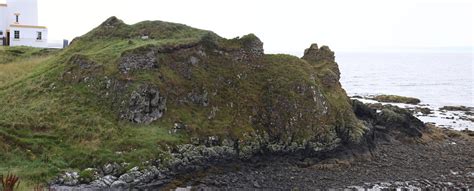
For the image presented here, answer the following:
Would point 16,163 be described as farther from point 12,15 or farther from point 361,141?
point 12,15

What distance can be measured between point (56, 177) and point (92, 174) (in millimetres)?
Result: 2045

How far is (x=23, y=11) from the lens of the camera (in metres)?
67.8

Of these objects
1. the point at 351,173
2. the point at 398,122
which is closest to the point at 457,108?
the point at 398,122

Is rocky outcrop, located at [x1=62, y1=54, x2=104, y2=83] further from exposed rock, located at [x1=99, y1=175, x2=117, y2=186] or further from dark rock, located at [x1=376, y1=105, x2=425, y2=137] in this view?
dark rock, located at [x1=376, y1=105, x2=425, y2=137]

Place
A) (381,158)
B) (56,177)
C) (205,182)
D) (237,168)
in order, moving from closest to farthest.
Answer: (56,177) → (205,182) → (237,168) → (381,158)

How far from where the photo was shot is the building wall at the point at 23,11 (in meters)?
67.1

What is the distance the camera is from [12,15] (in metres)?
67.4

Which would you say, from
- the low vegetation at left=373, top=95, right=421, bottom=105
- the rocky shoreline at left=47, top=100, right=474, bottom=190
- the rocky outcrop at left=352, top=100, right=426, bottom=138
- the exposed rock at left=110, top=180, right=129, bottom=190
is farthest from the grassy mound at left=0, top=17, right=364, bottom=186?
the low vegetation at left=373, top=95, right=421, bottom=105

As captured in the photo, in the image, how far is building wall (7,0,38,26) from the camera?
6712 cm

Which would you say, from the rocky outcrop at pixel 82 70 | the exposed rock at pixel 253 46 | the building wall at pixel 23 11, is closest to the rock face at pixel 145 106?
the rocky outcrop at pixel 82 70

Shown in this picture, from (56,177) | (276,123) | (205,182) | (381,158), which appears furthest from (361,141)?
(56,177)

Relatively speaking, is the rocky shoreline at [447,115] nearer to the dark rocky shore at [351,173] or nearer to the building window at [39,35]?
the dark rocky shore at [351,173]

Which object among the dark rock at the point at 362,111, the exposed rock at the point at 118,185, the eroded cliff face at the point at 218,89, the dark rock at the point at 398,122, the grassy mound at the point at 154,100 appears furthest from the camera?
the dark rock at the point at 398,122

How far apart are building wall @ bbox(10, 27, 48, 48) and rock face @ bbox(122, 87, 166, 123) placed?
124 feet
